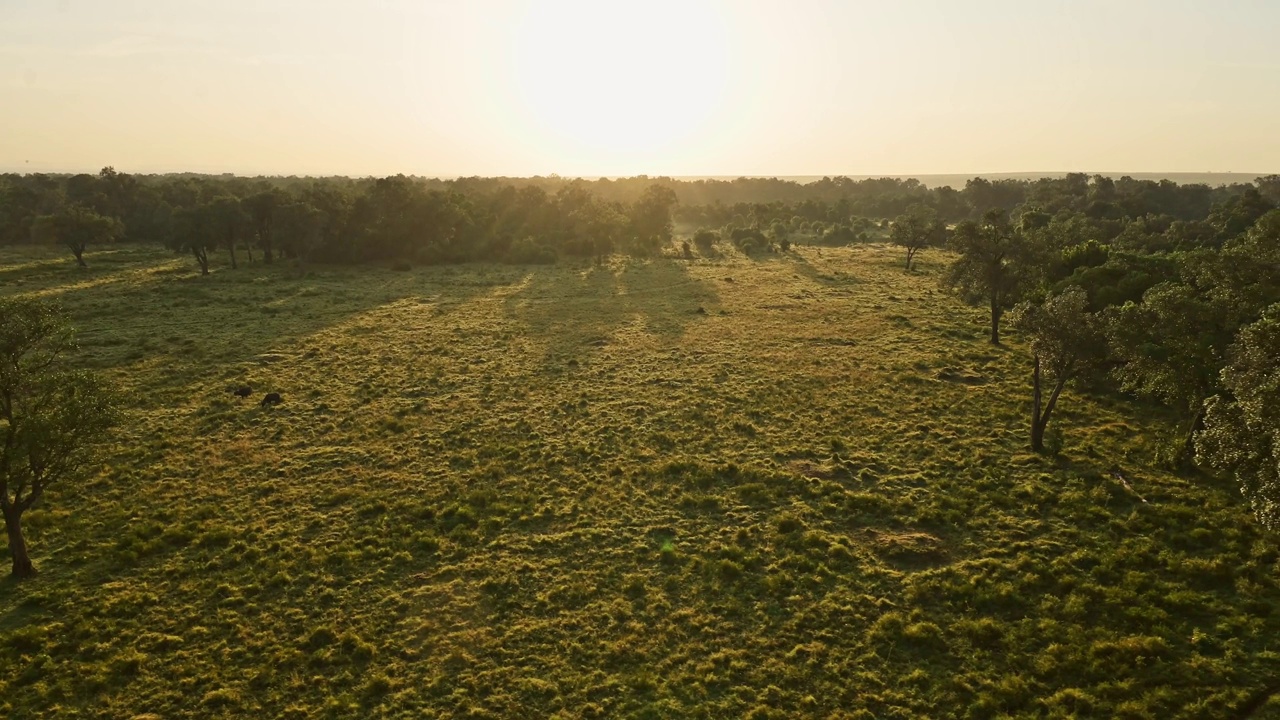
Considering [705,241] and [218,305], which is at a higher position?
[705,241]

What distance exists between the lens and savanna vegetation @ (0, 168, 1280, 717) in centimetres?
1752

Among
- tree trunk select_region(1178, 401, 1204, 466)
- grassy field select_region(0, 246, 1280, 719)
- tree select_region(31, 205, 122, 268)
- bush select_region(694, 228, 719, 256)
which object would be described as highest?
tree select_region(31, 205, 122, 268)

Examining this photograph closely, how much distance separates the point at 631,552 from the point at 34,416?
68.3 feet

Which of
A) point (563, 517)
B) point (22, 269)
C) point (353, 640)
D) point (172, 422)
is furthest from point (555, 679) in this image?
point (22, 269)

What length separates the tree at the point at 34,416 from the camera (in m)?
20.4

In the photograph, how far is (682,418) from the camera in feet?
116

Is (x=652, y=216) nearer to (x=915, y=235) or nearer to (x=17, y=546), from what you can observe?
(x=915, y=235)

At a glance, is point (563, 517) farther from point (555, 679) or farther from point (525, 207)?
point (525, 207)

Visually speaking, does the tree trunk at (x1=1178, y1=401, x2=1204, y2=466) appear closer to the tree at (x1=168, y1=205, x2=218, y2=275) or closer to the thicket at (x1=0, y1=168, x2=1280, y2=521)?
the thicket at (x1=0, y1=168, x2=1280, y2=521)

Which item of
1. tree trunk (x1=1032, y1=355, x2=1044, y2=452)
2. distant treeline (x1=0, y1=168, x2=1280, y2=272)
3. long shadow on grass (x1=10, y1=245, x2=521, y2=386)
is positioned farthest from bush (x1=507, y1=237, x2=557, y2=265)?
tree trunk (x1=1032, y1=355, x2=1044, y2=452)

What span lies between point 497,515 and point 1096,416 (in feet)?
105

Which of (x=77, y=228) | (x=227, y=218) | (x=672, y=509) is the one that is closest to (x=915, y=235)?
(x=672, y=509)

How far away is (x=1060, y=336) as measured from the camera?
29.1 meters

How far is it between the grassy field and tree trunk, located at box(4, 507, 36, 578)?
2.02ft
